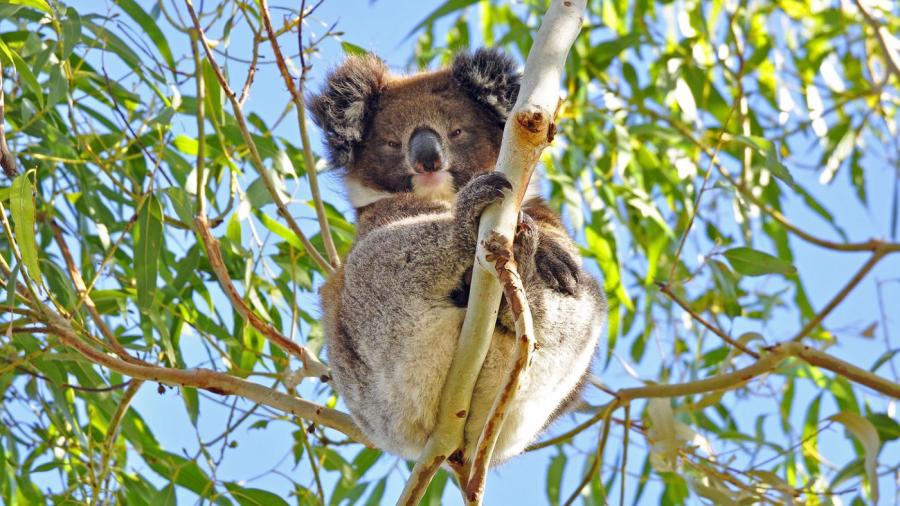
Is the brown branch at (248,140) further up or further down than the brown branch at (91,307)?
further up

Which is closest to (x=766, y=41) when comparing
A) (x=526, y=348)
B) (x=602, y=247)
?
(x=602, y=247)

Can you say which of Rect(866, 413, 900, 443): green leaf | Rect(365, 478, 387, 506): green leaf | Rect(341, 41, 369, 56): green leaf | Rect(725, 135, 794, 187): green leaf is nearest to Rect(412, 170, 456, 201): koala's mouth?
Rect(341, 41, 369, 56): green leaf

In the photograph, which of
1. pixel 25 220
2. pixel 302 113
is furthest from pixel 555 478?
pixel 25 220

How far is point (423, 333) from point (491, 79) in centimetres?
104

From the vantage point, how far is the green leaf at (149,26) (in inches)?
122

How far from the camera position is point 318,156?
3.40 meters

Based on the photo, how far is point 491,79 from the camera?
9.95 ft

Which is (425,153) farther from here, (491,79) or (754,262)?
(754,262)

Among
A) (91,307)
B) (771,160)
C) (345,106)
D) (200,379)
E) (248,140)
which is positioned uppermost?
(771,160)

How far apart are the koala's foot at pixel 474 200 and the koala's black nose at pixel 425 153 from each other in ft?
1.99

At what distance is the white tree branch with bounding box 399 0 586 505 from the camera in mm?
1850

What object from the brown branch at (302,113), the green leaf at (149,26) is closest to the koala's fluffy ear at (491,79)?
the brown branch at (302,113)

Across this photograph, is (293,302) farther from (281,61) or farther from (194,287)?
(281,61)

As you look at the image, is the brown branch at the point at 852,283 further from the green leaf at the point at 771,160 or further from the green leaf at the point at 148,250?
the green leaf at the point at 148,250
